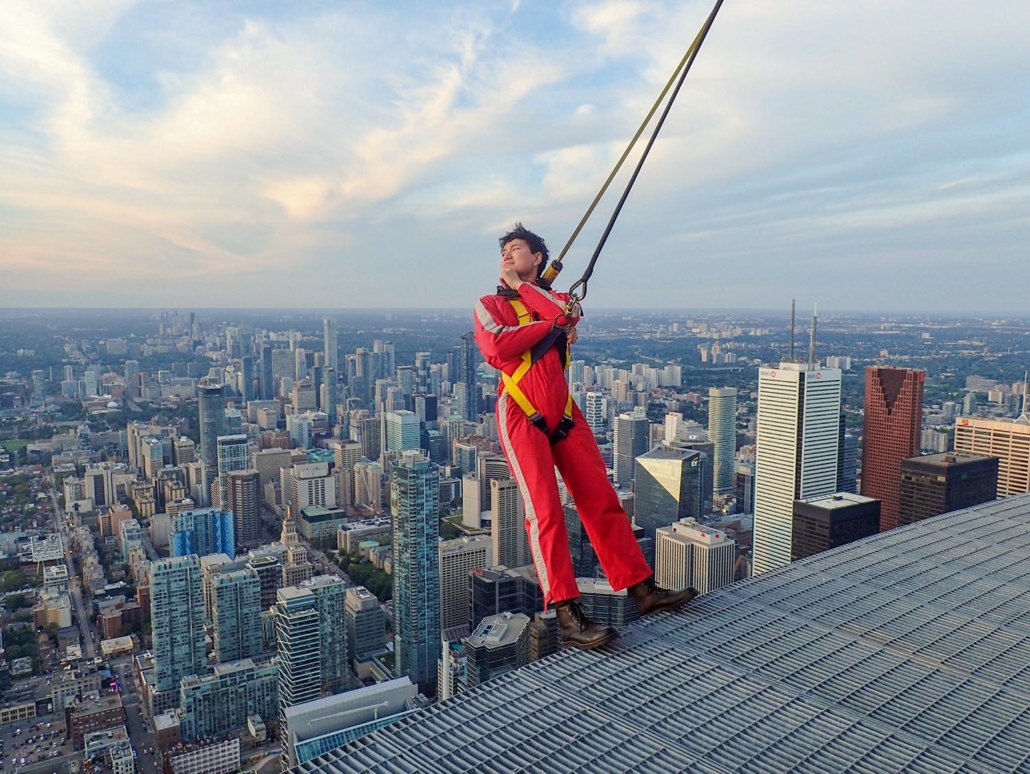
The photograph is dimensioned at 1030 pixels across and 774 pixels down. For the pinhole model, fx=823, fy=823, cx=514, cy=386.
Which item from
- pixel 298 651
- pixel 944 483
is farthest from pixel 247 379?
pixel 944 483

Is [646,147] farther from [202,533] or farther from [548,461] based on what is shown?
[202,533]

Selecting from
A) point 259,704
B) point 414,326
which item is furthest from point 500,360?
point 414,326

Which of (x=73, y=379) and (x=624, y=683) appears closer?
(x=624, y=683)

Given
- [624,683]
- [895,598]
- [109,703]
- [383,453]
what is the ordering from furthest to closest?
[383,453] → [109,703] → [895,598] → [624,683]

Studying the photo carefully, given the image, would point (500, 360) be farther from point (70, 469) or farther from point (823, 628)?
point (70, 469)

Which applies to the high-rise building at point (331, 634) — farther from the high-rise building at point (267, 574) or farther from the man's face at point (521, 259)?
the man's face at point (521, 259)

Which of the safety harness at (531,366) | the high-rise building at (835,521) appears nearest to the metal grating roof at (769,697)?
the safety harness at (531,366)

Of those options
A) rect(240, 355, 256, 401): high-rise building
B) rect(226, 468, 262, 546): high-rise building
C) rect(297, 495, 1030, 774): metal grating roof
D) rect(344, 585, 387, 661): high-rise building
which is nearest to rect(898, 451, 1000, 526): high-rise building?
rect(344, 585, 387, 661): high-rise building
